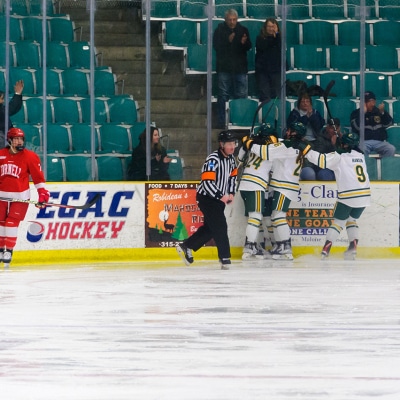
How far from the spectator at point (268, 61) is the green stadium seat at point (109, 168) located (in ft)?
5.41

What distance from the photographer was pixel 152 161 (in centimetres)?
1193

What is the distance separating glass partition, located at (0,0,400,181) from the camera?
11.9 meters

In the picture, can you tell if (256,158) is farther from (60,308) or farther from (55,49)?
(60,308)

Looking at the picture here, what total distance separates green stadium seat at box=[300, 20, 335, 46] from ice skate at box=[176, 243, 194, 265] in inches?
113

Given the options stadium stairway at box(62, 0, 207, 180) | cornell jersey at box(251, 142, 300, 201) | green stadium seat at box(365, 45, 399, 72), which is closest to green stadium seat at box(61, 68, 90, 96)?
stadium stairway at box(62, 0, 207, 180)

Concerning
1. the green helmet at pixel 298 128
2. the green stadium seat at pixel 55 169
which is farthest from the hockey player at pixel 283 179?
the green stadium seat at pixel 55 169

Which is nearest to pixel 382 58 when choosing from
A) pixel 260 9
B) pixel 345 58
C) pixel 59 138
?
pixel 345 58

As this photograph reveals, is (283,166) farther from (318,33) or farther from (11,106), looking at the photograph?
(11,106)

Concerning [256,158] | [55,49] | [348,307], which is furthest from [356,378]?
[55,49]

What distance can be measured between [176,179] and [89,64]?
1.42 meters

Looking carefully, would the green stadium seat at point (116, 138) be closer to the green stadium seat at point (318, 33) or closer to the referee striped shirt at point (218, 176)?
the referee striped shirt at point (218, 176)

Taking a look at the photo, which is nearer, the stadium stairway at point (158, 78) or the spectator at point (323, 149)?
the stadium stairway at point (158, 78)

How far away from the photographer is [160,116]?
12023mm

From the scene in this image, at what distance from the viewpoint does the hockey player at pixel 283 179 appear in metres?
11.8
